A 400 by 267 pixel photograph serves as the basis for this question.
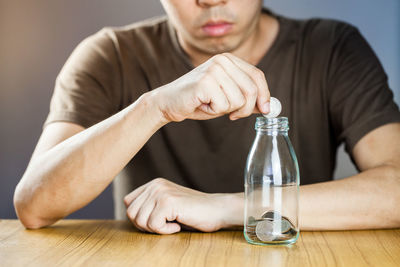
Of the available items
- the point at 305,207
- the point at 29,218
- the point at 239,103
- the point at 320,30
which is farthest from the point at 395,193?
the point at 29,218

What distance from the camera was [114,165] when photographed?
114 cm

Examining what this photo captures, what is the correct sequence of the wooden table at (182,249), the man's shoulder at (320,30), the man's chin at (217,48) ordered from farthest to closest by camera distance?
1. the man's shoulder at (320,30)
2. the man's chin at (217,48)
3. the wooden table at (182,249)

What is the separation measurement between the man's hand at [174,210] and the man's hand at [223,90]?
183mm

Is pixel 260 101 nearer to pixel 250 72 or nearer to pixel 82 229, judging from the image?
pixel 250 72

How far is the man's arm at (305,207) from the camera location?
1.07m

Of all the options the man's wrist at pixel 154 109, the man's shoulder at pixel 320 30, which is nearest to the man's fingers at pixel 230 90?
the man's wrist at pixel 154 109

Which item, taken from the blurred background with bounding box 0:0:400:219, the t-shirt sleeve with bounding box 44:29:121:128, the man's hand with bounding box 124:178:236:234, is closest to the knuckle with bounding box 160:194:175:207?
the man's hand with bounding box 124:178:236:234

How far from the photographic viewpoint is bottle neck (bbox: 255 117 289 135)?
962mm

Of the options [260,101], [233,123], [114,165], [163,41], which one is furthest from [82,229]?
[163,41]

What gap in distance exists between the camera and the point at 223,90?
994 millimetres

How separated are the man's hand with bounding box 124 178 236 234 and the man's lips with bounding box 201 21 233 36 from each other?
45 centimetres

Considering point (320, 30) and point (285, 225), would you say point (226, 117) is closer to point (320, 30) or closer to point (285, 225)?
point (320, 30)

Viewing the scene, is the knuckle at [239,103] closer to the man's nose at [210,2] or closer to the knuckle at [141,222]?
the knuckle at [141,222]

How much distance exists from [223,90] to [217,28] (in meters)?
0.44
